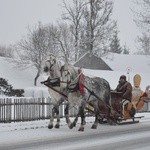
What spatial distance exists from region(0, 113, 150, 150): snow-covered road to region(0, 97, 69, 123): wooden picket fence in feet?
10.8

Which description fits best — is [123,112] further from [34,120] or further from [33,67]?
[33,67]

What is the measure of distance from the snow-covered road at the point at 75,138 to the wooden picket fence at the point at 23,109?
10.8ft

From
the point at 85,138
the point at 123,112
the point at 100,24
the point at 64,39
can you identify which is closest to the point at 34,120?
the point at 123,112

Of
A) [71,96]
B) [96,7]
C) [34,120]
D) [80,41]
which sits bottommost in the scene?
[34,120]

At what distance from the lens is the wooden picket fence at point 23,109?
2194cm

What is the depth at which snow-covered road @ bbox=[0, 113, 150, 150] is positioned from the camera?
13844mm

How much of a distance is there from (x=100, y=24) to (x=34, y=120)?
4061 centimetres

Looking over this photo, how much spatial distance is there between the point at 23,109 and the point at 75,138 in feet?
24.0

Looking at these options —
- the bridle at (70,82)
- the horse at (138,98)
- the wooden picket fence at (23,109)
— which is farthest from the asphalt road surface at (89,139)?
the wooden picket fence at (23,109)

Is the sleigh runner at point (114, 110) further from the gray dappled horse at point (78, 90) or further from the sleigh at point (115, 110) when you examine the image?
the gray dappled horse at point (78, 90)

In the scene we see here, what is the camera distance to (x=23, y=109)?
74.8 ft

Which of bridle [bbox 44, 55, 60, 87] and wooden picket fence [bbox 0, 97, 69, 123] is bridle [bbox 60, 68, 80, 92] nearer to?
bridle [bbox 44, 55, 60, 87]

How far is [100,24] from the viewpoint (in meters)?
62.7

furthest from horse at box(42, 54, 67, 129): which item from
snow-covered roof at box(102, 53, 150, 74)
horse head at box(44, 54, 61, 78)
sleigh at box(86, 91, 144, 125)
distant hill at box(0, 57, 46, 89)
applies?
snow-covered roof at box(102, 53, 150, 74)
